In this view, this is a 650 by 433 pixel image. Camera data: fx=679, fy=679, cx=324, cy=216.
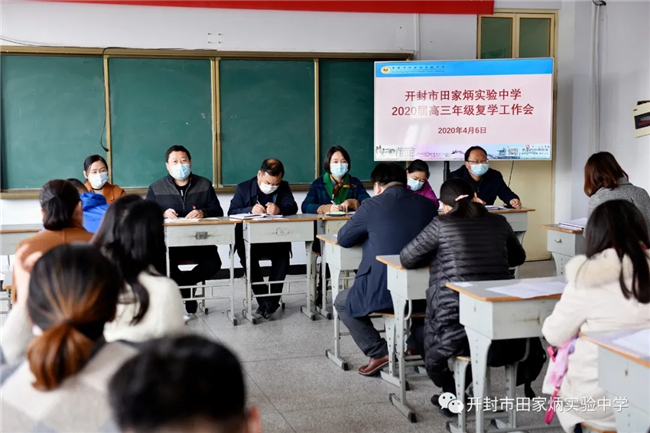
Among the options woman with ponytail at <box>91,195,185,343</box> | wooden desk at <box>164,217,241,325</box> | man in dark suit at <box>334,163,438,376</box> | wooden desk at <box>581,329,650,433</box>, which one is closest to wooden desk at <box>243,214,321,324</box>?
wooden desk at <box>164,217,241,325</box>

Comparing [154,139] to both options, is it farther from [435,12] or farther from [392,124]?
[435,12]

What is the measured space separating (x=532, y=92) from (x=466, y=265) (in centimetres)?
434

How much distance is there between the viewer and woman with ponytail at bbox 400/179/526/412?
289 cm

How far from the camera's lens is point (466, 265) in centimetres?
293

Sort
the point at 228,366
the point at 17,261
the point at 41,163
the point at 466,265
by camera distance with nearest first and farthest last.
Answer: the point at 228,366, the point at 17,261, the point at 466,265, the point at 41,163

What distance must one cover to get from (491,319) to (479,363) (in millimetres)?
229

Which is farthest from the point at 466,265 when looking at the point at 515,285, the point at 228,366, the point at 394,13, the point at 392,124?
the point at 394,13

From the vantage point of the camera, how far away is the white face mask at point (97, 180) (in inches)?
197

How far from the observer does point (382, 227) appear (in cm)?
366

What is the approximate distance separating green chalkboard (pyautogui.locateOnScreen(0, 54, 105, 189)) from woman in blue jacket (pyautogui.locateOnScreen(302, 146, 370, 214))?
2.17 meters

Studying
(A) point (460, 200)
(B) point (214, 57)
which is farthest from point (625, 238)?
(B) point (214, 57)

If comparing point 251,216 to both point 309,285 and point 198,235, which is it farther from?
point 309,285

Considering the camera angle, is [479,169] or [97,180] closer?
[97,180]

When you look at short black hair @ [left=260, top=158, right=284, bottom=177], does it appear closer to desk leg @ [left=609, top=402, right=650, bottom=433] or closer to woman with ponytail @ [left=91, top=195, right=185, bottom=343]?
woman with ponytail @ [left=91, top=195, right=185, bottom=343]
